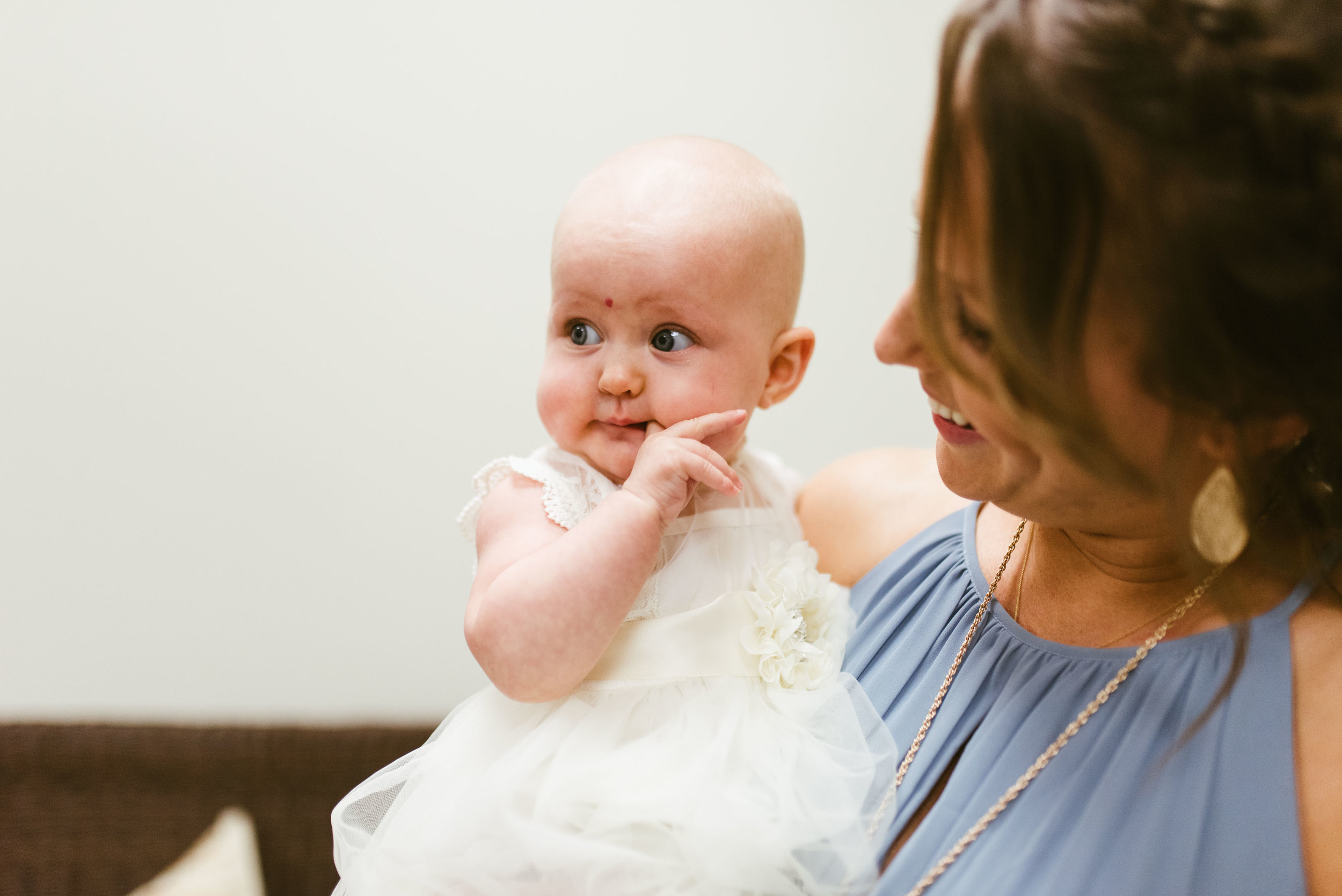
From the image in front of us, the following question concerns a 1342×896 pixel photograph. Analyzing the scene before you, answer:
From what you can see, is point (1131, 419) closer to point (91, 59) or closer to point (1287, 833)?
point (1287, 833)

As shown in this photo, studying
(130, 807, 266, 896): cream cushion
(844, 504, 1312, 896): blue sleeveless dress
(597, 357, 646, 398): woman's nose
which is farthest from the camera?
(130, 807, 266, 896): cream cushion

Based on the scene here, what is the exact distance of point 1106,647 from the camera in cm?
86

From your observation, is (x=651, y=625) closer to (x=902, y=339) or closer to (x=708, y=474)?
(x=708, y=474)

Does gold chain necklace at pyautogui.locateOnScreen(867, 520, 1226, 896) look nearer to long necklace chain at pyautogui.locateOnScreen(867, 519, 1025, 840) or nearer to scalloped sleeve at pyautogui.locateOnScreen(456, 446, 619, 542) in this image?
long necklace chain at pyautogui.locateOnScreen(867, 519, 1025, 840)

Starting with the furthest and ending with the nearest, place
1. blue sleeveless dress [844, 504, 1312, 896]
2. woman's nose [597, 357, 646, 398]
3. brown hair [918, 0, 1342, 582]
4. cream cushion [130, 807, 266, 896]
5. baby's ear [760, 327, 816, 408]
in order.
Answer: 1. cream cushion [130, 807, 266, 896]
2. baby's ear [760, 327, 816, 408]
3. woman's nose [597, 357, 646, 398]
4. blue sleeveless dress [844, 504, 1312, 896]
5. brown hair [918, 0, 1342, 582]

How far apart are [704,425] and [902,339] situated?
22 cm

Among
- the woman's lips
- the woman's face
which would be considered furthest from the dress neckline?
the woman's lips

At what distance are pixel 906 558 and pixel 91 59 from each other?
60.9 inches

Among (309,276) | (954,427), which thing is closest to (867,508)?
(954,427)

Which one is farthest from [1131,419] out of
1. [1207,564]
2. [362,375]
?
[362,375]

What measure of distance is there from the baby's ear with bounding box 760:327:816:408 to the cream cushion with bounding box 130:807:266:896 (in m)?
1.19

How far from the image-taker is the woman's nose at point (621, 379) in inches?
36.5

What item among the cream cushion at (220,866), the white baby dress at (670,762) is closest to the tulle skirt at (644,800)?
the white baby dress at (670,762)

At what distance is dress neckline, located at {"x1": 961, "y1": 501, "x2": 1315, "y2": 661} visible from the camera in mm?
786
